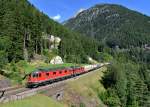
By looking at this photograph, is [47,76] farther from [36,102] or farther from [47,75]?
[36,102]

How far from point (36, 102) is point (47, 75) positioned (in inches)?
769

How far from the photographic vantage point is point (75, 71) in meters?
103

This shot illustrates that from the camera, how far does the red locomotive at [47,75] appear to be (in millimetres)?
67188

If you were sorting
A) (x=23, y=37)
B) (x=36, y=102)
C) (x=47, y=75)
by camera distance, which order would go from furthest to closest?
1. (x=23, y=37)
2. (x=47, y=75)
3. (x=36, y=102)

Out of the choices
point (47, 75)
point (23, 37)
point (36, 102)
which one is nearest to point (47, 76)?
point (47, 75)

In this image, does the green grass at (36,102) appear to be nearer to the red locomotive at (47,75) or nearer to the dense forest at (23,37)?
the red locomotive at (47,75)

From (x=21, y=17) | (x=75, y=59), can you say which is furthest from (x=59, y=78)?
(x=75, y=59)

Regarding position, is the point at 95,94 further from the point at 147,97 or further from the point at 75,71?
the point at 147,97

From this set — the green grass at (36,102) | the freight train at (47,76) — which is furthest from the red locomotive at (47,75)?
the green grass at (36,102)

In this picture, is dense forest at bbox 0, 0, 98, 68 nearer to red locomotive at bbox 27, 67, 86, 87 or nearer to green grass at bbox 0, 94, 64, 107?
red locomotive at bbox 27, 67, 86, 87

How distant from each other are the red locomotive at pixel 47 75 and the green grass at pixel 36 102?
26.3ft

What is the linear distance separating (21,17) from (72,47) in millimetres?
68422

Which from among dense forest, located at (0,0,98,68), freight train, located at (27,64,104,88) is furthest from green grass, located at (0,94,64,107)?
dense forest, located at (0,0,98,68)

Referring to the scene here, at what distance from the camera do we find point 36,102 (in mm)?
54625
